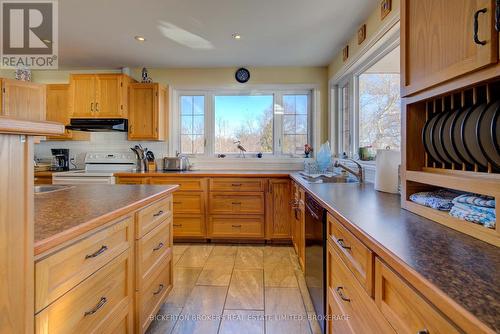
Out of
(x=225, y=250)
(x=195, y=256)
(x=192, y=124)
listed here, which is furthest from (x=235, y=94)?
(x=195, y=256)

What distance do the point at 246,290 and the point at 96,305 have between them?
139cm

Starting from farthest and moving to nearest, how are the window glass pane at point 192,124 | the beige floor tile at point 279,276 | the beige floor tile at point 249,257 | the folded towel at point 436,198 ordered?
the window glass pane at point 192,124 → the beige floor tile at point 249,257 → the beige floor tile at point 279,276 → the folded towel at point 436,198

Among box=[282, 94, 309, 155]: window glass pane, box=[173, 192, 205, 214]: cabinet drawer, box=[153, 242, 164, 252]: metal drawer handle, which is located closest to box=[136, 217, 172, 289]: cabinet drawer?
box=[153, 242, 164, 252]: metal drawer handle

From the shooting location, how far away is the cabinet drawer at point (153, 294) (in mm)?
1496

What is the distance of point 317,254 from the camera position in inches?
67.4

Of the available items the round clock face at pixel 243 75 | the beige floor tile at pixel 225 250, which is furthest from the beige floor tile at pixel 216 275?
the round clock face at pixel 243 75

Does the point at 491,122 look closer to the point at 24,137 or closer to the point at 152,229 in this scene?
the point at 24,137

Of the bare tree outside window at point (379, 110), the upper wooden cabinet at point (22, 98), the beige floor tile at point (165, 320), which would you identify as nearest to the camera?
the beige floor tile at point (165, 320)

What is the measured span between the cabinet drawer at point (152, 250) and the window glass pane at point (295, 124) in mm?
2399

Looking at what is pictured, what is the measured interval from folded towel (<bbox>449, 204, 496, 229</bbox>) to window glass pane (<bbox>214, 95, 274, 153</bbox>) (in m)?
3.08

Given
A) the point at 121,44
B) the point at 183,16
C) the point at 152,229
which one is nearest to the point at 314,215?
the point at 152,229

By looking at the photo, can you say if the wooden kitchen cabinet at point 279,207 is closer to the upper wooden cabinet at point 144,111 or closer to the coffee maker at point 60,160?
the upper wooden cabinet at point 144,111

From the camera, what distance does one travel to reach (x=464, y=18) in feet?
2.72

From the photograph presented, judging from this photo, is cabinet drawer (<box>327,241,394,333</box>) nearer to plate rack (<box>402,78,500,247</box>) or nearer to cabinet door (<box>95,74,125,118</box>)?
plate rack (<box>402,78,500,247</box>)
